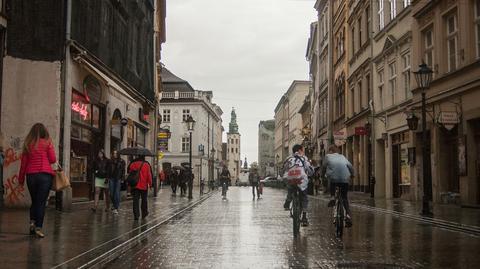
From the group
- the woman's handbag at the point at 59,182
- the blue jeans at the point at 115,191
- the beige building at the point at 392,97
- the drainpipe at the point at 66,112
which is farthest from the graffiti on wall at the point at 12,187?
the beige building at the point at 392,97

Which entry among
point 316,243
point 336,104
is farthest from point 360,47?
point 316,243

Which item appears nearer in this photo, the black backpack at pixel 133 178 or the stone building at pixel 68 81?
the black backpack at pixel 133 178

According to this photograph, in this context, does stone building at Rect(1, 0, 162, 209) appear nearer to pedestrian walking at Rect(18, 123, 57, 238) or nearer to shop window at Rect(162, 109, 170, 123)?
pedestrian walking at Rect(18, 123, 57, 238)

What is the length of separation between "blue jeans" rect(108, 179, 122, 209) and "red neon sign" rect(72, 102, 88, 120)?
10.6ft

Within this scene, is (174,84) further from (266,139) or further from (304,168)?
(266,139)

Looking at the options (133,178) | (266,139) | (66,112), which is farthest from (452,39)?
(266,139)

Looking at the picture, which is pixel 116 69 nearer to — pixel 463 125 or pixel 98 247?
pixel 463 125

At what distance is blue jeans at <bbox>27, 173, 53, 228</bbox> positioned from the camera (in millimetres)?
10336

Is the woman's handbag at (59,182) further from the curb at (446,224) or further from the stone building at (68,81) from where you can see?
the curb at (446,224)

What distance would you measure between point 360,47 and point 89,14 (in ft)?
70.1

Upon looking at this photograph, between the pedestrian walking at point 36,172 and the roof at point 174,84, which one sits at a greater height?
the roof at point 174,84

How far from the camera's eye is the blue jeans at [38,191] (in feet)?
33.9

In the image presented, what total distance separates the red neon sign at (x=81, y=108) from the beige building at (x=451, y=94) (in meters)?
12.0

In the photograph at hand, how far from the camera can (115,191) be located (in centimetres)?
1731
